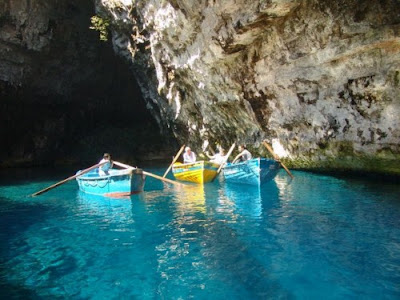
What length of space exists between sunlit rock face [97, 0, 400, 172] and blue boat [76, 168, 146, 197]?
7.28 metres

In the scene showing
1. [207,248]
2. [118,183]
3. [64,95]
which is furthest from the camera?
[64,95]

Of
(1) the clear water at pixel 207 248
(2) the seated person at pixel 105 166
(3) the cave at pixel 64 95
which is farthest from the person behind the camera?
(3) the cave at pixel 64 95

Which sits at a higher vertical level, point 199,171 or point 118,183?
point 199,171

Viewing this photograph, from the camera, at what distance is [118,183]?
1371cm

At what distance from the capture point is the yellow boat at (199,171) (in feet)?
54.0

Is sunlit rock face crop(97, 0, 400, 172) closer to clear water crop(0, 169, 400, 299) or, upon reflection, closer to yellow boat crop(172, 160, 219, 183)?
clear water crop(0, 169, 400, 299)

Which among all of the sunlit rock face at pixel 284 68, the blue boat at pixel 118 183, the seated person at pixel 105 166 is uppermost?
the sunlit rock face at pixel 284 68

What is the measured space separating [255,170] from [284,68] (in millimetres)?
5295

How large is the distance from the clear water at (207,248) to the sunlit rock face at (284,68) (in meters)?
3.75

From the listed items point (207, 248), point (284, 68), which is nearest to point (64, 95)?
point (284, 68)

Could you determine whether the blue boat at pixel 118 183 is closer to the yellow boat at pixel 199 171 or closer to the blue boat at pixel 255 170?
the yellow boat at pixel 199 171

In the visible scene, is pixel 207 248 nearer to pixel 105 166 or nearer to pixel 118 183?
pixel 118 183

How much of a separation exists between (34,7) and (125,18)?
267 inches

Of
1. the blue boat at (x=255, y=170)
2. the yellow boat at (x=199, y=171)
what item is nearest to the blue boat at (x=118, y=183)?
the yellow boat at (x=199, y=171)
